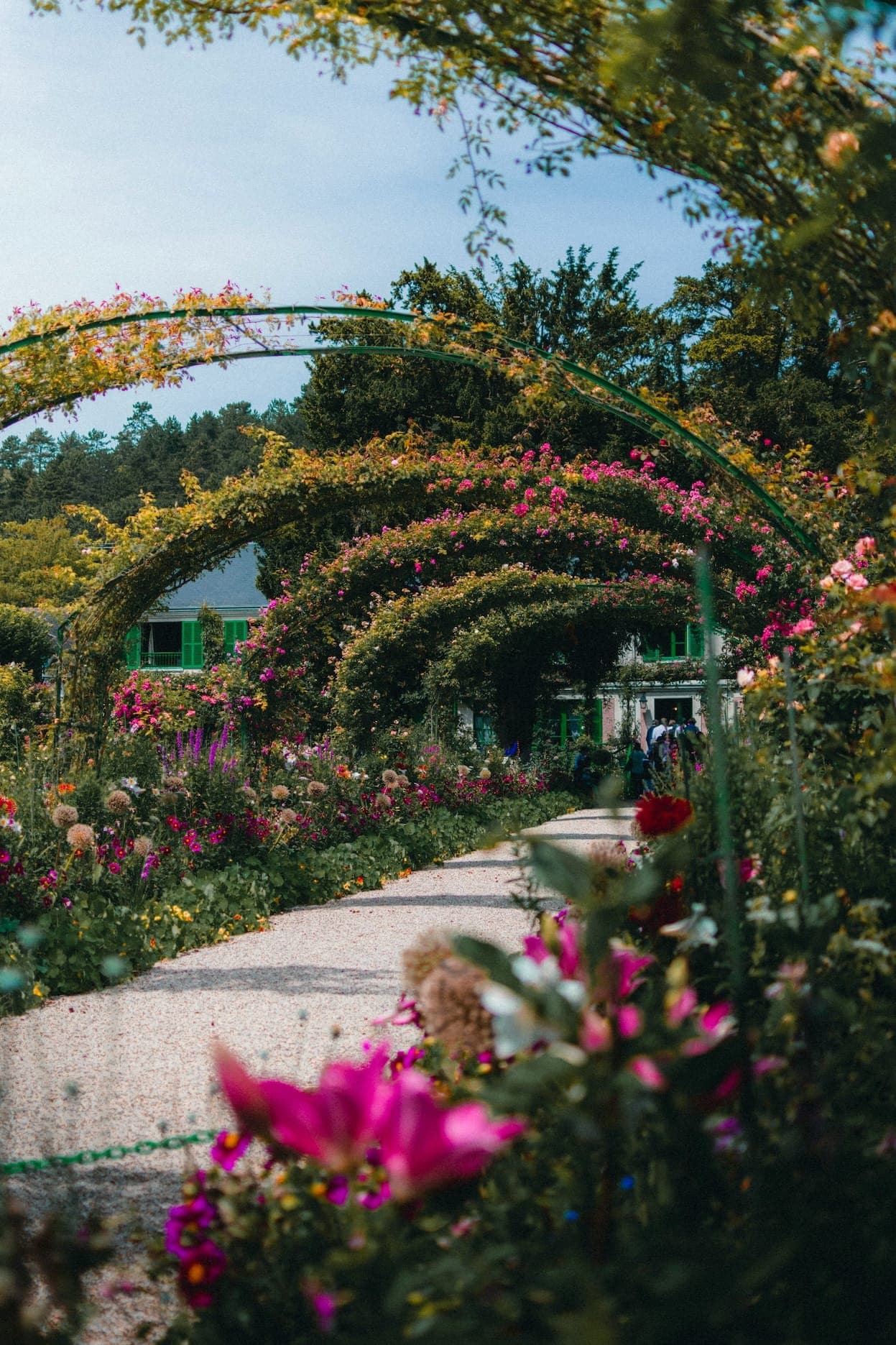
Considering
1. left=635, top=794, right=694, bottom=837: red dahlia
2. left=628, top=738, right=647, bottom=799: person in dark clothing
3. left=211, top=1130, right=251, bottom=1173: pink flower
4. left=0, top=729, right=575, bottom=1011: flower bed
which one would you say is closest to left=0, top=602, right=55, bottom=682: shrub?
left=628, top=738, right=647, bottom=799: person in dark clothing

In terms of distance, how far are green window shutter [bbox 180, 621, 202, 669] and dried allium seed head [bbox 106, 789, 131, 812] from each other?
90.9ft

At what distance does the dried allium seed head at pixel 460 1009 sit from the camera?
1739mm

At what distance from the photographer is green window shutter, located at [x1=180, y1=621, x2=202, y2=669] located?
110ft

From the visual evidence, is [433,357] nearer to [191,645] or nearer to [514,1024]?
[514,1024]

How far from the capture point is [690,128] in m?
2.21

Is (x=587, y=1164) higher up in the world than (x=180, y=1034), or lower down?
higher up

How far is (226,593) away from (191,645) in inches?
78.0

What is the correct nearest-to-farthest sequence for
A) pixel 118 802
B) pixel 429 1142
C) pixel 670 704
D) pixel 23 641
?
pixel 429 1142
pixel 118 802
pixel 23 641
pixel 670 704

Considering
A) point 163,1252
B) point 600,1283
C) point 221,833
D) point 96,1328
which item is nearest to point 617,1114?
point 600,1283

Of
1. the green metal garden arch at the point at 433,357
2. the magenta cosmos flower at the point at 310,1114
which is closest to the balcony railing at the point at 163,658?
the green metal garden arch at the point at 433,357

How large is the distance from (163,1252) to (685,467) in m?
17.7

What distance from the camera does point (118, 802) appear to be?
618 cm

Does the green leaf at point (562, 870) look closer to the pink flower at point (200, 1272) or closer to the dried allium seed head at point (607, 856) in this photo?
the pink flower at point (200, 1272)

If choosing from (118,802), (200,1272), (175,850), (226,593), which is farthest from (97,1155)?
(226,593)
